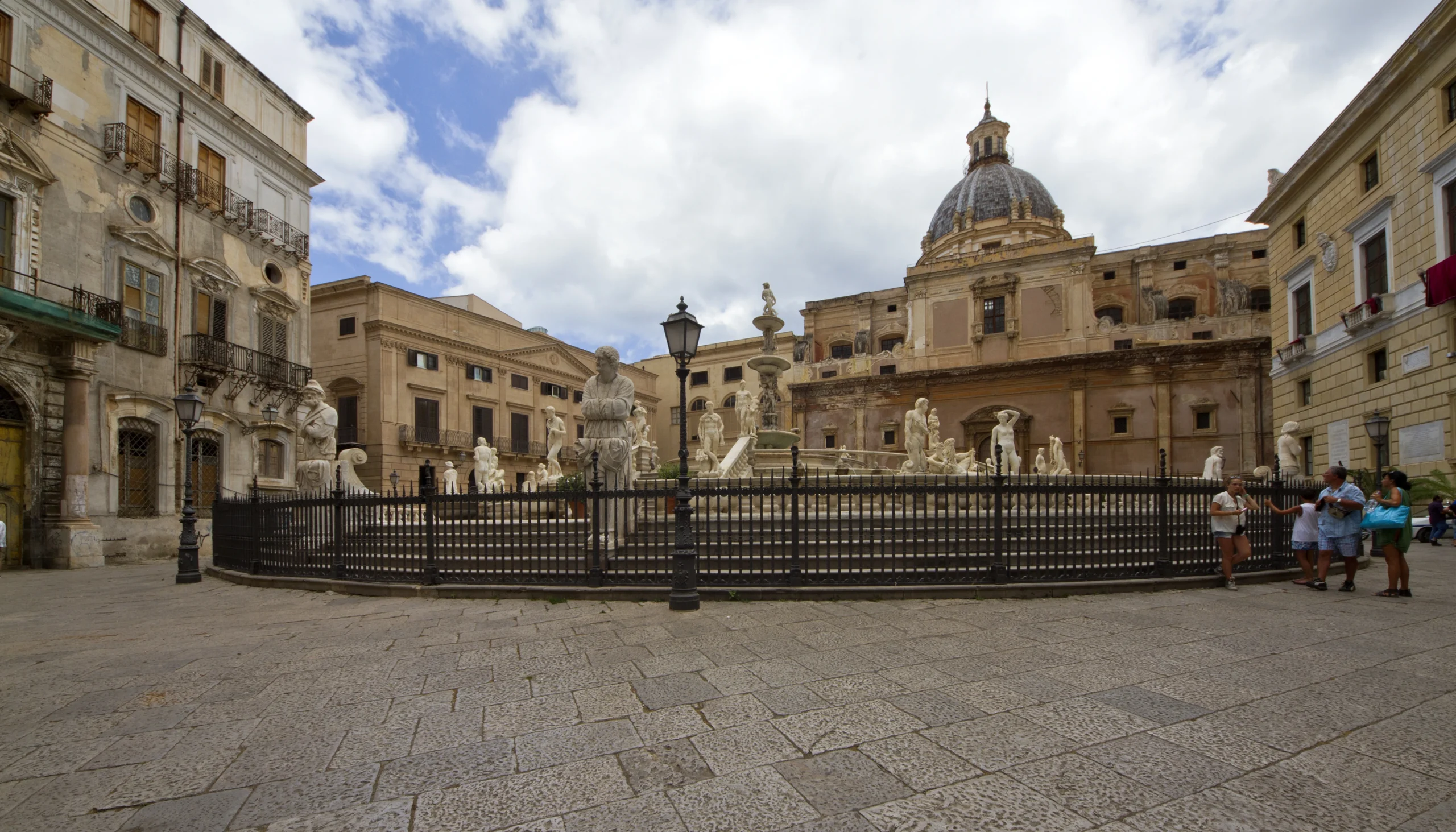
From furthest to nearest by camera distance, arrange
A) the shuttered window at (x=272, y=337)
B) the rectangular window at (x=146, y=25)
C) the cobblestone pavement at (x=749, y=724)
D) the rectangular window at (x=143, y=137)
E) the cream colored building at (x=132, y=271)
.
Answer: the shuttered window at (x=272, y=337) → the rectangular window at (x=146, y=25) → the rectangular window at (x=143, y=137) → the cream colored building at (x=132, y=271) → the cobblestone pavement at (x=749, y=724)

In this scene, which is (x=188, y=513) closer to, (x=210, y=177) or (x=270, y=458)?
(x=270, y=458)

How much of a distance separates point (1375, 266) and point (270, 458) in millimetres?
31389

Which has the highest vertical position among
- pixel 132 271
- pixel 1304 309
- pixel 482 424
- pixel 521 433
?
pixel 132 271

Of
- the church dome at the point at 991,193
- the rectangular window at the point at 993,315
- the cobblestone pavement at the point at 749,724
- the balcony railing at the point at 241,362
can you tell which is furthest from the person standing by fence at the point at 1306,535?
the church dome at the point at 991,193

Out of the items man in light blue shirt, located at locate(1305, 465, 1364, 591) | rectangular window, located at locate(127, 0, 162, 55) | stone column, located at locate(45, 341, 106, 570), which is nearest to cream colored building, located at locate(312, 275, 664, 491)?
stone column, located at locate(45, 341, 106, 570)

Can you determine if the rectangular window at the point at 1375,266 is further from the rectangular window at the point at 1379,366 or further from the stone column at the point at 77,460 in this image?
the stone column at the point at 77,460

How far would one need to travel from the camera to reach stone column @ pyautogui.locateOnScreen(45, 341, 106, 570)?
47.5 ft

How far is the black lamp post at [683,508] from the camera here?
22.2ft

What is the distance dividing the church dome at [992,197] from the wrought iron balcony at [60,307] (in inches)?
1670

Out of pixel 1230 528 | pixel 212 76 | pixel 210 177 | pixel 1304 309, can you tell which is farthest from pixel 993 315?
pixel 212 76

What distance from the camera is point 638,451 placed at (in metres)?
17.1

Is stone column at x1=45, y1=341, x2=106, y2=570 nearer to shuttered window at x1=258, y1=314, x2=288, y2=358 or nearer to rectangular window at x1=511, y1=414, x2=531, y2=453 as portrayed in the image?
shuttered window at x1=258, y1=314, x2=288, y2=358

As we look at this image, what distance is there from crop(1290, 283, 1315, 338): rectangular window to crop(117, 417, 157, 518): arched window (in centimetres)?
3230

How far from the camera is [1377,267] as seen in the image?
730 inches
